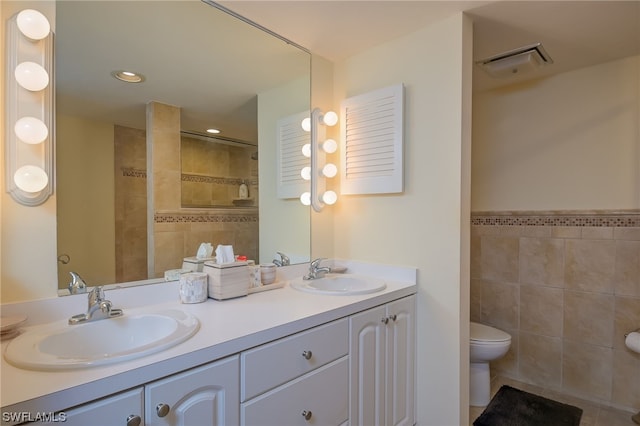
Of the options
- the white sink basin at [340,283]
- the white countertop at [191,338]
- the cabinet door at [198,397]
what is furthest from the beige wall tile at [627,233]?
the cabinet door at [198,397]

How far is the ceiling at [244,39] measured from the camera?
50.4 inches

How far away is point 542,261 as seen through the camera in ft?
7.57

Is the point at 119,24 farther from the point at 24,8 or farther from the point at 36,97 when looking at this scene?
the point at 36,97

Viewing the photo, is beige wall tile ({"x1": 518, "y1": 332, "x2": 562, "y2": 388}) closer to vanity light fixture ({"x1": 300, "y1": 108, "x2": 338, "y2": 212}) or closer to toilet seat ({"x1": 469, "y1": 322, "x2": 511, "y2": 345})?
toilet seat ({"x1": 469, "y1": 322, "x2": 511, "y2": 345})

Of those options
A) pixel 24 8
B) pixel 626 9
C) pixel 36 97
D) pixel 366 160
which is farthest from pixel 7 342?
pixel 626 9

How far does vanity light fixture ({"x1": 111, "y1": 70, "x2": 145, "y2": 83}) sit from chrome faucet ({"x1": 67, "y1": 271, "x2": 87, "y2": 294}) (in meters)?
0.81

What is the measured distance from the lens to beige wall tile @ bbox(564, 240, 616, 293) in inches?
81.1

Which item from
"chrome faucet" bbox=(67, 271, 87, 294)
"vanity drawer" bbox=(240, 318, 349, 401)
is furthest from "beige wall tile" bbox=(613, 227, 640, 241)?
"chrome faucet" bbox=(67, 271, 87, 294)

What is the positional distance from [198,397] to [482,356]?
5.85 ft

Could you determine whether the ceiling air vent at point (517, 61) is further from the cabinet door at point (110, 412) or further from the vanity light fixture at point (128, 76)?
the cabinet door at point (110, 412)

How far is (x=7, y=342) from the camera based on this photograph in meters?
0.95

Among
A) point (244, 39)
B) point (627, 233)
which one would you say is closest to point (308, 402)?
point (244, 39)

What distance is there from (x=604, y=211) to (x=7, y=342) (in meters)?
2.96

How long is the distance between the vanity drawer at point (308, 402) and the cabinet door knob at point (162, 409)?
0.24m
